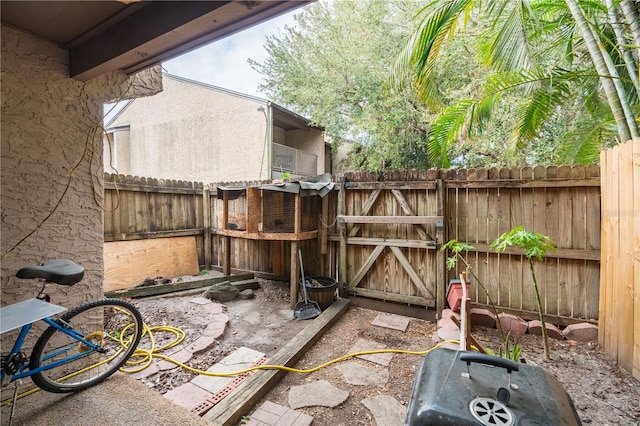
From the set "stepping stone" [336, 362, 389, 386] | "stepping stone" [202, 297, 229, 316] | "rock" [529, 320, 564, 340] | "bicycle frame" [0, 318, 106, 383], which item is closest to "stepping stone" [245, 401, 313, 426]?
"stepping stone" [336, 362, 389, 386]

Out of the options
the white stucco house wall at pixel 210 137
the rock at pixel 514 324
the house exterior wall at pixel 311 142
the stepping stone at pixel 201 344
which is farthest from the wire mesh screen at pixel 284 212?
the house exterior wall at pixel 311 142

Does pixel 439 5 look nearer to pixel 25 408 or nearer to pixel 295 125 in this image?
pixel 25 408

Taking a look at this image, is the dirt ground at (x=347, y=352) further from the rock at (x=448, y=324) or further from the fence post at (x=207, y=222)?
the fence post at (x=207, y=222)

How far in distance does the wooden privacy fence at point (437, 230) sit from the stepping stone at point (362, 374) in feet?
4.83

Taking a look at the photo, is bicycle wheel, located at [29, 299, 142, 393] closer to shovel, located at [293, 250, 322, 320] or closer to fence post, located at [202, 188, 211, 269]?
shovel, located at [293, 250, 322, 320]

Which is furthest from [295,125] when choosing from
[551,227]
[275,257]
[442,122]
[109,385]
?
[109,385]

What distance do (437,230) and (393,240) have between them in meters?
0.64

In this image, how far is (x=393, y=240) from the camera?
3.96m

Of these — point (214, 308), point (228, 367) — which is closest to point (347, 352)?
point (228, 367)

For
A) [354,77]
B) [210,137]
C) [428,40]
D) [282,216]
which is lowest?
[282,216]

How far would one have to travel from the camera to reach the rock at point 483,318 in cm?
321

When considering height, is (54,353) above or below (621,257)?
below

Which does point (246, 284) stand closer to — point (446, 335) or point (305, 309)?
point (305, 309)

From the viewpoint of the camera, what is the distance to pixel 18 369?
5.17ft
